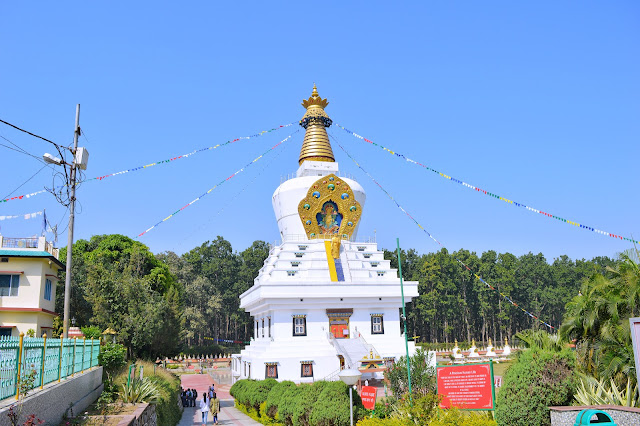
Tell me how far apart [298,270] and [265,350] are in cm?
526

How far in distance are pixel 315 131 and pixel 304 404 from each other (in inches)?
1005

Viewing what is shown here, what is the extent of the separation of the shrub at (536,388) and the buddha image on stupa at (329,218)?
81.6ft

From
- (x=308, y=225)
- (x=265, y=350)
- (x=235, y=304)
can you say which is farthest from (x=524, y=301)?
(x=265, y=350)

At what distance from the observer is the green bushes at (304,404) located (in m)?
16.2

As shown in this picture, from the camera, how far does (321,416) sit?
53.4ft

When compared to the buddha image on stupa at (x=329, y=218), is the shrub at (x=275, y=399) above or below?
below

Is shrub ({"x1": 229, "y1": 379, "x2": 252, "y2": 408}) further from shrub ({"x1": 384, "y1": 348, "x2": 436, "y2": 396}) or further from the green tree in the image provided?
shrub ({"x1": 384, "y1": 348, "x2": 436, "y2": 396})

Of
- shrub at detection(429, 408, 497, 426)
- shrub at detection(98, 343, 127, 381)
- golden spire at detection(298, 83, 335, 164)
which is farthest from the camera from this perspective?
golden spire at detection(298, 83, 335, 164)

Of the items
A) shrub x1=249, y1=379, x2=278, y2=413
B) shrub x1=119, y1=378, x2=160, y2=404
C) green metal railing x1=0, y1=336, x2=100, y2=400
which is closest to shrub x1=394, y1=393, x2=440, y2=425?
green metal railing x1=0, y1=336, x2=100, y2=400

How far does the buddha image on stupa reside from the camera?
117 feet

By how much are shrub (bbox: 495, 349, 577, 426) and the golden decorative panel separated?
2464 cm

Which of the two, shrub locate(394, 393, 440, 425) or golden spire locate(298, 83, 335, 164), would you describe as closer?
shrub locate(394, 393, 440, 425)

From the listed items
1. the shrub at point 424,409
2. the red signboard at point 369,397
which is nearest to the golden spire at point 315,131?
the red signboard at point 369,397

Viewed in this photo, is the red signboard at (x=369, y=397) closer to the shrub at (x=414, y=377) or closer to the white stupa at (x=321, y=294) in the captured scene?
the shrub at (x=414, y=377)
